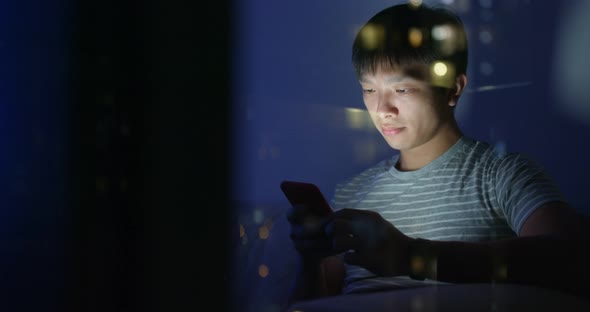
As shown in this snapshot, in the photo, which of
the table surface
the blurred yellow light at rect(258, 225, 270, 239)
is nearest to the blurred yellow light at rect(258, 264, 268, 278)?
the blurred yellow light at rect(258, 225, 270, 239)

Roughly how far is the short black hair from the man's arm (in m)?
0.28

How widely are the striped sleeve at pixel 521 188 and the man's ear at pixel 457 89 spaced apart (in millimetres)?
127

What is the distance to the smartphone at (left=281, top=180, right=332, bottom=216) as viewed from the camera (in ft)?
3.14

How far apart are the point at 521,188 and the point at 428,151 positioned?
0.57 ft

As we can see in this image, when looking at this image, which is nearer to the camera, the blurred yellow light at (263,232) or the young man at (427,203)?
→ the young man at (427,203)

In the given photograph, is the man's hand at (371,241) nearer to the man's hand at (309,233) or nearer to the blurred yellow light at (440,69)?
the man's hand at (309,233)

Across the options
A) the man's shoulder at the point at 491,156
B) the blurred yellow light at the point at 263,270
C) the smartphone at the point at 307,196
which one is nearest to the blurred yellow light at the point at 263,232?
the blurred yellow light at the point at 263,270

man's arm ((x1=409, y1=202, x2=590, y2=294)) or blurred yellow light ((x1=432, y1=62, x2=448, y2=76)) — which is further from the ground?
blurred yellow light ((x1=432, y1=62, x2=448, y2=76))

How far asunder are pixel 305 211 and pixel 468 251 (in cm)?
27

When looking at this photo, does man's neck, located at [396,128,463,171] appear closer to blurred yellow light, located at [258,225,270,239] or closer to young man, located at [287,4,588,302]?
young man, located at [287,4,588,302]

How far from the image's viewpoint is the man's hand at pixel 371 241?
88cm

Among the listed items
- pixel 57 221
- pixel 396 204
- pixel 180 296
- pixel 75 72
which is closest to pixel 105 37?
pixel 75 72

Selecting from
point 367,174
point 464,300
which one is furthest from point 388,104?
point 464,300

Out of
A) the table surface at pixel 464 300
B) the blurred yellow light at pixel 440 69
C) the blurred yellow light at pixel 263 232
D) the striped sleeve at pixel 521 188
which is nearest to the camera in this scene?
the table surface at pixel 464 300
